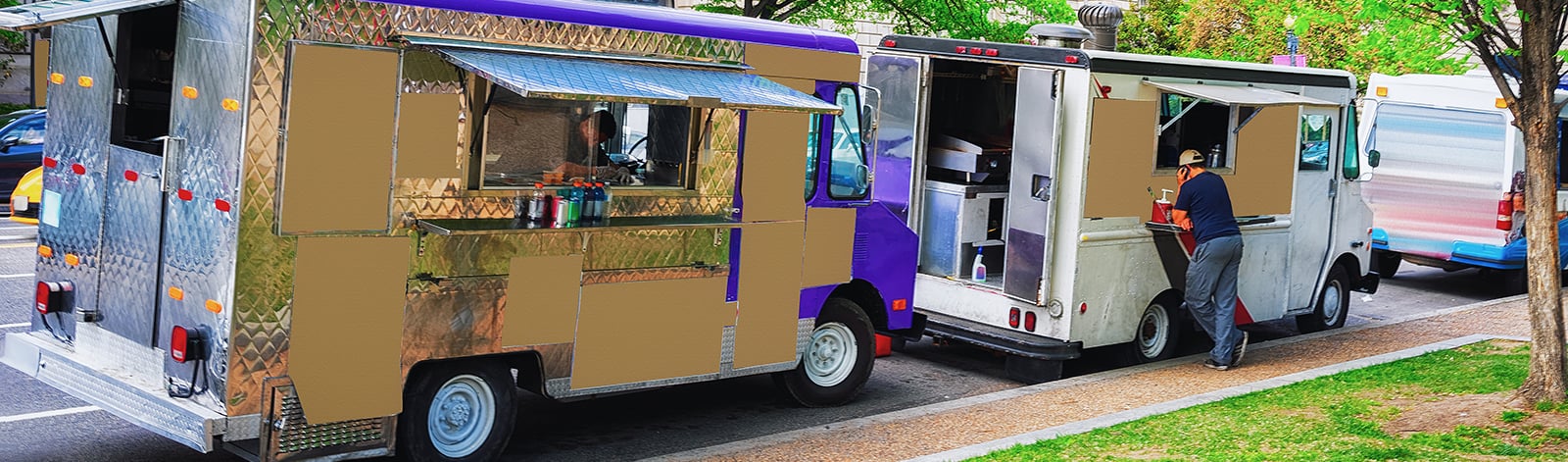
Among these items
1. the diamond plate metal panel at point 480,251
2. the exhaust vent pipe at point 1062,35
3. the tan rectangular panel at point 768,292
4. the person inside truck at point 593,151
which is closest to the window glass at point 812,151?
the tan rectangular panel at point 768,292

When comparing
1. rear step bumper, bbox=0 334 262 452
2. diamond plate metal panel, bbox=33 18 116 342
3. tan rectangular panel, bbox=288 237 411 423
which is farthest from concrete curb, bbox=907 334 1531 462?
diamond plate metal panel, bbox=33 18 116 342

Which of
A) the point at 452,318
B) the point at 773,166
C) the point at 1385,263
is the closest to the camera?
the point at 452,318

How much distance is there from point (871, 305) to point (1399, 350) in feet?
16.5

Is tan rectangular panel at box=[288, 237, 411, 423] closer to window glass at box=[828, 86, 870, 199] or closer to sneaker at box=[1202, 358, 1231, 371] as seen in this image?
window glass at box=[828, 86, 870, 199]

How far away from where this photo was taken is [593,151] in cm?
799

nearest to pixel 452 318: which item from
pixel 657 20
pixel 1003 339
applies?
pixel 657 20

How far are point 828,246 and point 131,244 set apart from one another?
13.3 feet

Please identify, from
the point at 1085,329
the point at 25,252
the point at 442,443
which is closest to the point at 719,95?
the point at 442,443

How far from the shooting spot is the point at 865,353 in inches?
391

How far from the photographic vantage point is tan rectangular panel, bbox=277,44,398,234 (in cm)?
667

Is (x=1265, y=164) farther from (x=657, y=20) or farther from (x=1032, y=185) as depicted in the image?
(x=657, y=20)

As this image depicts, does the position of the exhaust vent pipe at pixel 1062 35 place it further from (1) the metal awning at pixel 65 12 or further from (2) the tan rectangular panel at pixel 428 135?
(1) the metal awning at pixel 65 12

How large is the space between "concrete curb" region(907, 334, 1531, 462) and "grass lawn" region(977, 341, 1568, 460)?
0.14 metres

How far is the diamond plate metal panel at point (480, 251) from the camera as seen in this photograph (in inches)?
285
